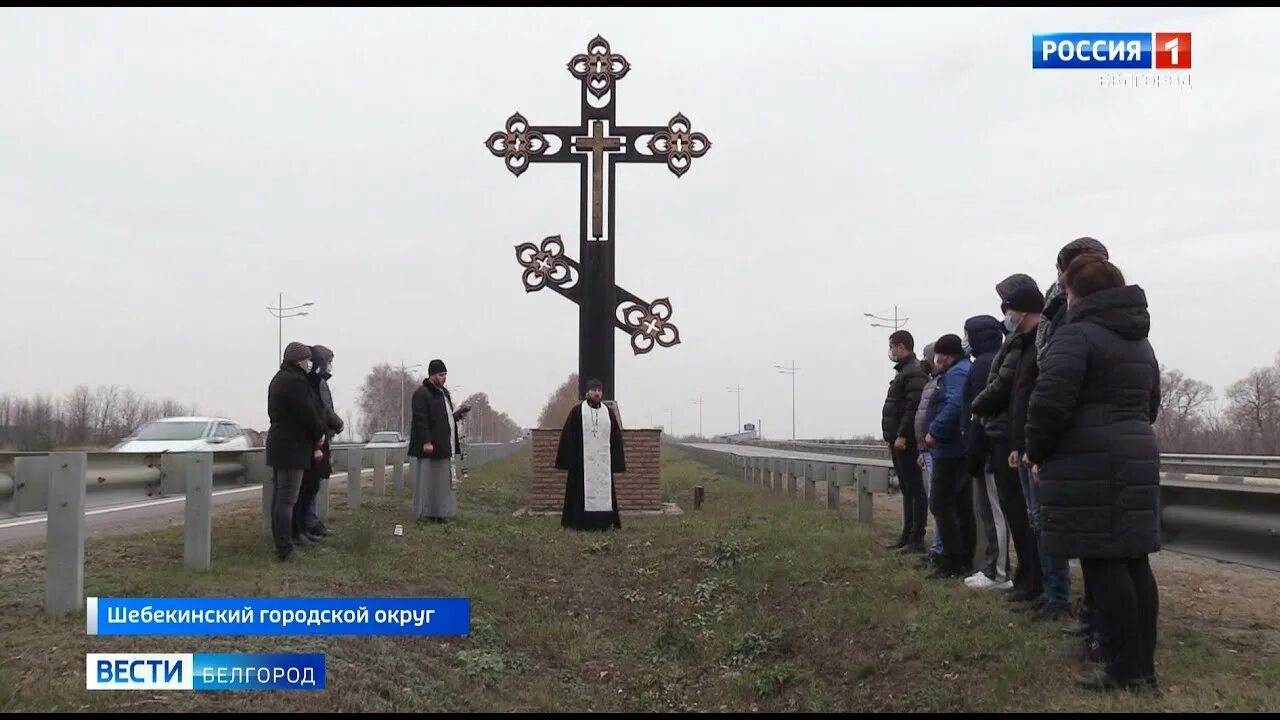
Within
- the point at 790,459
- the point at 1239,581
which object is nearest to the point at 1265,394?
the point at 790,459

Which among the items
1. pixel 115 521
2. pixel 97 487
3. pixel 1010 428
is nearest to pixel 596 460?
pixel 115 521

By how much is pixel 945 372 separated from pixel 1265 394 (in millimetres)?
60178

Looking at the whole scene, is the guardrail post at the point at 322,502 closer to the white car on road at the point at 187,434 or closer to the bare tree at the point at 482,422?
the white car on road at the point at 187,434

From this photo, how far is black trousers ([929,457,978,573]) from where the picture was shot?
7.16 m

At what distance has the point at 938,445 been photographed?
7.24 metres

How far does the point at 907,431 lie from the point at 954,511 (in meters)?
1.25

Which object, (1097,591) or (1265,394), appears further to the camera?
(1265,394)

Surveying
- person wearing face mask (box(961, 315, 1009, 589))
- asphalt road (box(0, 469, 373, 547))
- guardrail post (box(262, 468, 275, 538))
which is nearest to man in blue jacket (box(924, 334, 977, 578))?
person wearing face mask (box(961, 315, 1009, 589))

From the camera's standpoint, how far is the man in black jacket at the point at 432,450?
38.0 ft

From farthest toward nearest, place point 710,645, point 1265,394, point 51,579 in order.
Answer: point 1265,394 < point 710,645 < point 51,579

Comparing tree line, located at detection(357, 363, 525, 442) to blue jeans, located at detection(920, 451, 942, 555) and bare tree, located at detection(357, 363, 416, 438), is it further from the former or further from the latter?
blue jeans, located at detection(920, 451, 942, 555)

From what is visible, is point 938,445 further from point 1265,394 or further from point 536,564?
point 1265,394

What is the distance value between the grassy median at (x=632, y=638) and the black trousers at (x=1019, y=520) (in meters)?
0.27
